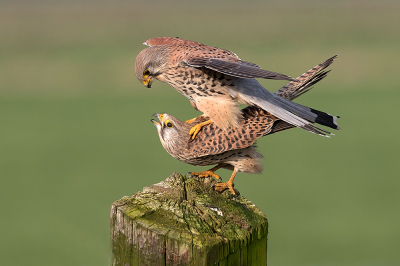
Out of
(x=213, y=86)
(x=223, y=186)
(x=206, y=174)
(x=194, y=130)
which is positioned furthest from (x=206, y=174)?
(x=213, y=86)

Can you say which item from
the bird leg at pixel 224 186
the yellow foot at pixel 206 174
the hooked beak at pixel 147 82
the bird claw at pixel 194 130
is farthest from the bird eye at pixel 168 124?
the bird leg at pixel 224 186

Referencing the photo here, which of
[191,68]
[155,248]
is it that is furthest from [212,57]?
[155,248]

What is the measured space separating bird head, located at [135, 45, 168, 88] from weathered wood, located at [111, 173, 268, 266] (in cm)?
86

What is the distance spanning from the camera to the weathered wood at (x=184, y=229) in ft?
7.88

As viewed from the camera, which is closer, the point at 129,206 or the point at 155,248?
the point at 155,248

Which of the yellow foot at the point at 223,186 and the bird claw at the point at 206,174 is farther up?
the bird claw at the point at 206,174

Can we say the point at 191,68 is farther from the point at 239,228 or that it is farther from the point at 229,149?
the point at 239,228

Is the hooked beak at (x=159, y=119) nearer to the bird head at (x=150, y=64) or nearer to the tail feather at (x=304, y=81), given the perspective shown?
the bird head at (x=150, y=64)

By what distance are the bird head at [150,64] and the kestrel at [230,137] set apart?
341mm

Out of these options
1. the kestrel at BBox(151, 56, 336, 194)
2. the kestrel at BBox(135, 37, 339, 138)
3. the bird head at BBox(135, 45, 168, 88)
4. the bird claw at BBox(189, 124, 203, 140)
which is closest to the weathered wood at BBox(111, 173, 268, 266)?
the kestrel at BBox(151, 56, 336, 194)

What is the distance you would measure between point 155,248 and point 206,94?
128 cm

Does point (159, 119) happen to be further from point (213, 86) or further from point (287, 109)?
point (287, 109)

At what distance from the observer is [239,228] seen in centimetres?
267

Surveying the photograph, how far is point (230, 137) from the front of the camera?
10.4 feet
